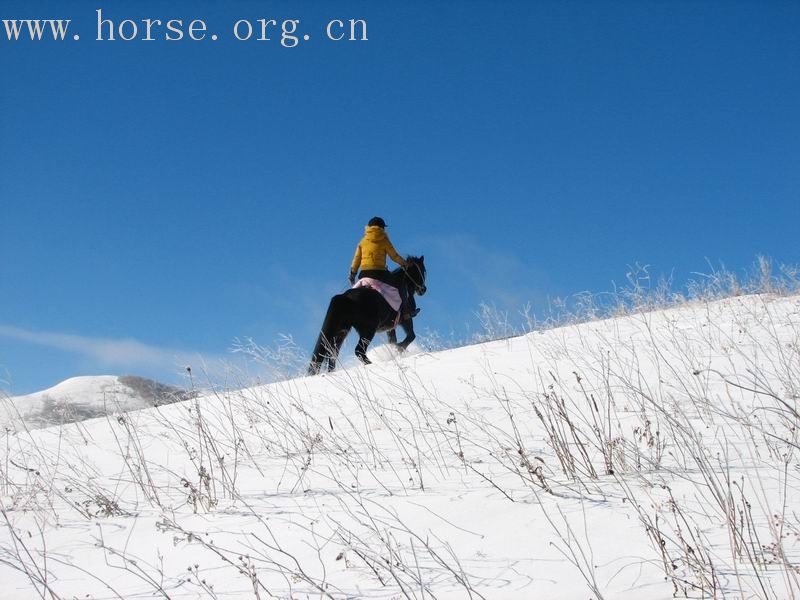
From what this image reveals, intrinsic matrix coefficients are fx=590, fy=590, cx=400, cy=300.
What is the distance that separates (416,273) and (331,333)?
247cm

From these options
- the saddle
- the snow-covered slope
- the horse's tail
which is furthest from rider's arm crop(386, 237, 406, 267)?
the snow-covered slope

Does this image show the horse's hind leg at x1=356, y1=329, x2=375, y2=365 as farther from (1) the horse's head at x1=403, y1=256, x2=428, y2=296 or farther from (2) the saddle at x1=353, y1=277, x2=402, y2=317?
(1) the horse's head at x1=403, y1=256, x2=428, y2=296

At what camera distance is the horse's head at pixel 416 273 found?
9547mm

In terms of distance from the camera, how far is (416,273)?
9.63 meters

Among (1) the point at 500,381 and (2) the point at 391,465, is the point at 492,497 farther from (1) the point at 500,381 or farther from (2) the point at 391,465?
(1) the point at 500,381

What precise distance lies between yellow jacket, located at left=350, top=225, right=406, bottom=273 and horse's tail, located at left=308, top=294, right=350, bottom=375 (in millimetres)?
1021

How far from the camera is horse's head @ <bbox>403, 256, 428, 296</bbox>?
955cm

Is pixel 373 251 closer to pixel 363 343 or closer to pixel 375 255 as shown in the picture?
pixel 375 255

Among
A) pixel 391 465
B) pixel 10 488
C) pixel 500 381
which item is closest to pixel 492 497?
pixel 391 465

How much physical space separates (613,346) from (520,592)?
4272mm

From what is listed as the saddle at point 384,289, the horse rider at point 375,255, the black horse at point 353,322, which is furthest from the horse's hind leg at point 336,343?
the horse rider at point 375,255

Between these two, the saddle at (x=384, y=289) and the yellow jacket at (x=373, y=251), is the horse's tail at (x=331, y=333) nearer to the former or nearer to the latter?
the saddle at (x=384, y=289)

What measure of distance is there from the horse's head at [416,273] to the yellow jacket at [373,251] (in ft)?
2.26

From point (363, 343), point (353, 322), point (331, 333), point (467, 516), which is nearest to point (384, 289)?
point (353, 322)
